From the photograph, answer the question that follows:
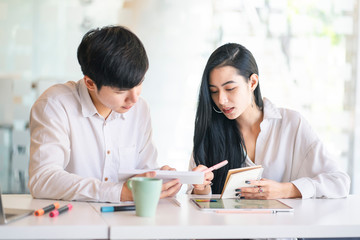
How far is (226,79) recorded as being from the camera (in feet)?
6.90

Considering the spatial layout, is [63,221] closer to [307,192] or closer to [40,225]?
[40,225]

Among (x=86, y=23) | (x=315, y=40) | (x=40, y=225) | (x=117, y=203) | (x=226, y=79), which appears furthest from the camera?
(x=315, y=40)

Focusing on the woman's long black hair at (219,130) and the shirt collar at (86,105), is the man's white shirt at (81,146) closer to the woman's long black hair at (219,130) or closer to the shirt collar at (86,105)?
the shirt collar at (86,105)

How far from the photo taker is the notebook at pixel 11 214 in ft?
4.09

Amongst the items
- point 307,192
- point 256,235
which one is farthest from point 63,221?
point 307,192

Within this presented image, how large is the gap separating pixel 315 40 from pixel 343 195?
2679 millimetres

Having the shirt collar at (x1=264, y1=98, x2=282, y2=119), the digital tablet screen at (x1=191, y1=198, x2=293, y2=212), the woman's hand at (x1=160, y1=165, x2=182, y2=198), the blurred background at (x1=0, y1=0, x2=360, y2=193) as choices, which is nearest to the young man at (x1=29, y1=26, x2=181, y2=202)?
the woman's hand at (x1=160, y1=165, x2=182, y2=198)

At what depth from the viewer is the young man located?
1.60 meters

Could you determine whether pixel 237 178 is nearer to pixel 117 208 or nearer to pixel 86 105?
pixel 117 208

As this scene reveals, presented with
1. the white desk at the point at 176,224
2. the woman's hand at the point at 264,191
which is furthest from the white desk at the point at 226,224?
the woman's hand at the point at 264,191

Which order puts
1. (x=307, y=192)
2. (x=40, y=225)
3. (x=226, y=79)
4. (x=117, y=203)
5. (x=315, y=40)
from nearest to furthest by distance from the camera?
(x=40, y=225)
(x=117, y=203)
(x=307, y=192)
(x=226, y=79)
(x=315, y=40)

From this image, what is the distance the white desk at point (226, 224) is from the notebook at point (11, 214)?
219 millimetres

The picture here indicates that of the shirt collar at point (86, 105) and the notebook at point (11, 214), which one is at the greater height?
the shirt collar at point (86, 105)

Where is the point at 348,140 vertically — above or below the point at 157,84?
below
